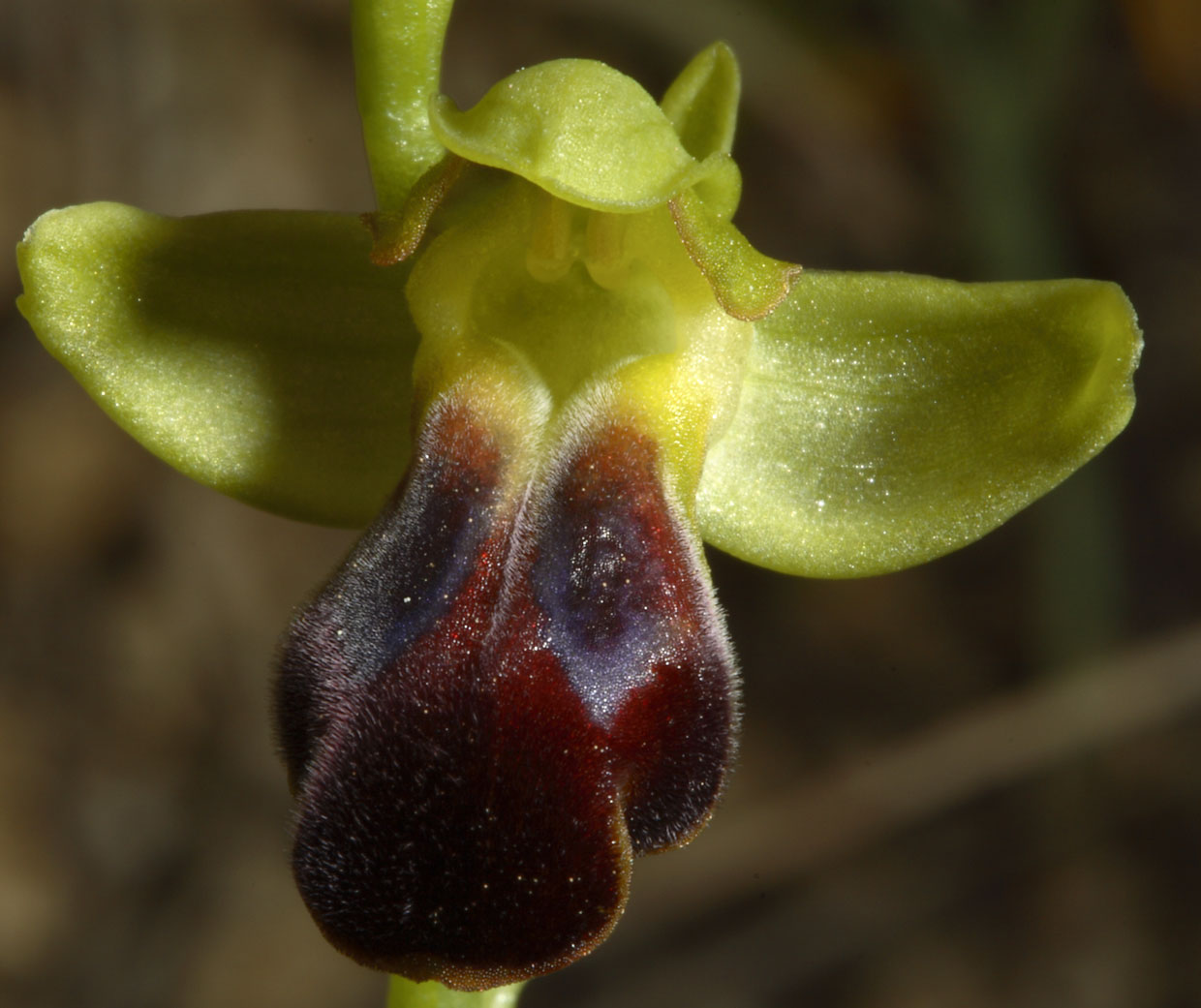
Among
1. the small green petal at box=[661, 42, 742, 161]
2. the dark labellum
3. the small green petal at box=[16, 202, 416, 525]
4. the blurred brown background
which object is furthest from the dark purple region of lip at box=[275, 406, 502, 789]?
the blurred brown background

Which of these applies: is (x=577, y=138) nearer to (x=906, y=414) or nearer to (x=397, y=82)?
(x=397, y=82)

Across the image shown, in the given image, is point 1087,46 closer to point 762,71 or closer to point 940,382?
point 762,71

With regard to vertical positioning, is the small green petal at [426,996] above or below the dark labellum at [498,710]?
below

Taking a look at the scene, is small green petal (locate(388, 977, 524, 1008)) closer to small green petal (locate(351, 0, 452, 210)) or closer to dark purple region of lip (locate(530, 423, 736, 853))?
dark purple region of lip (locate(530, 423, 736, 853))

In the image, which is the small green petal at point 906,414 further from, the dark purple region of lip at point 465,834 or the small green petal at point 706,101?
the dark purple region of lip at point 465,834

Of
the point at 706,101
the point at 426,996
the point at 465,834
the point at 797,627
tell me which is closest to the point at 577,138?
the point at 706,101

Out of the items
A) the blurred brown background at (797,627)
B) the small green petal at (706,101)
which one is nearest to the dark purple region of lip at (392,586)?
the small green petal at (706,101)

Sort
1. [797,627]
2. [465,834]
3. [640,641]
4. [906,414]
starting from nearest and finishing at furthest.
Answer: [465,834] < [640,641] < [906,414] < [797,627]
